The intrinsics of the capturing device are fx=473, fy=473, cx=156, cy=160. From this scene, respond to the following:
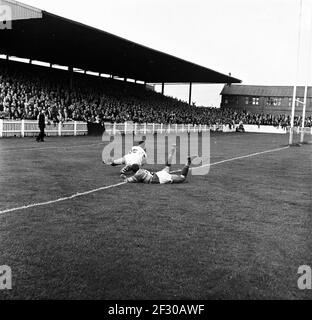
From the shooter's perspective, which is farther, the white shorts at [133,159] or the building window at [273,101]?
the building window at [273,101]

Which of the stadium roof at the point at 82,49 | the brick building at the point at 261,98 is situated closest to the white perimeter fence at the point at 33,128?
the stadium roof at the point at 82,49

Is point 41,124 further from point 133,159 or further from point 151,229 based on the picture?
point 151,229

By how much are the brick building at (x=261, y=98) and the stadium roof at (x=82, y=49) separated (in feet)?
113

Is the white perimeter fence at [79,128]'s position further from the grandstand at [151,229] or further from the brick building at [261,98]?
the brick building at [261,98]

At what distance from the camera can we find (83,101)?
A: 37688 mm

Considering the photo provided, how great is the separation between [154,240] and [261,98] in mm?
88669

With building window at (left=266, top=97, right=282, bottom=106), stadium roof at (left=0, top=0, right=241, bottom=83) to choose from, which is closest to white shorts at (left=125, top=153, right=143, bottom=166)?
stadium roof at (left=0, top=0, right=241, bottom=83)

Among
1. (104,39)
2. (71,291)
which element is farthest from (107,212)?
(104,39)

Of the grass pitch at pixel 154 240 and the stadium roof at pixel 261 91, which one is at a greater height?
the stadium roof at pixel 261 91

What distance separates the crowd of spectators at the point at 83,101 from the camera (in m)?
29.1

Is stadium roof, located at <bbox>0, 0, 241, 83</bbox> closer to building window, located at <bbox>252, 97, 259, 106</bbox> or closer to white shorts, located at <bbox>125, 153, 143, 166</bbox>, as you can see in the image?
white shorts, located at <bbox>125, 153, 143, 166</bbox>

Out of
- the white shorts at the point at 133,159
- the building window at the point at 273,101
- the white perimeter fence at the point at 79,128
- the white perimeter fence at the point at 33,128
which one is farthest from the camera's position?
the building window at the point at 273,101

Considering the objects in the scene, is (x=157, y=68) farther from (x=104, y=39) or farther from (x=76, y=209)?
(x=76, y=209)
